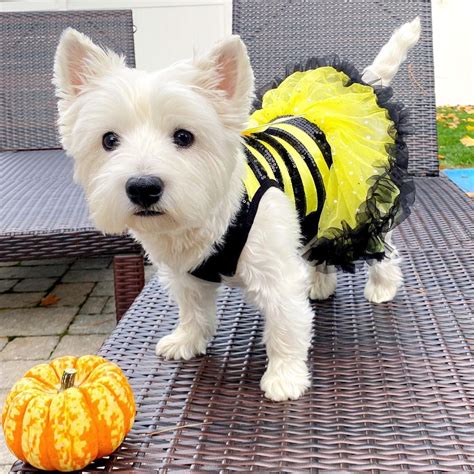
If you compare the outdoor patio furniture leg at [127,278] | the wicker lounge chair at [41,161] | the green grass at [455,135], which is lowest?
the green grass at [455,135]

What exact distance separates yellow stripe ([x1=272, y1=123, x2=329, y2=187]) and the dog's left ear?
1.19 ft

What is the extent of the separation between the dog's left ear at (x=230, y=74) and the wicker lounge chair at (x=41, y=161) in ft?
3.39

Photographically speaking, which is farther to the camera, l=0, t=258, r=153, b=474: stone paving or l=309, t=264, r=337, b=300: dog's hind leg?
l=0, t=258, r=153, b=474: stone paving

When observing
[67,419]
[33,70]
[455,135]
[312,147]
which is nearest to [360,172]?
A: [312,147]

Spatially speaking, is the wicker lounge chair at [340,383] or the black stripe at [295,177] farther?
the black stripe at [295,177]

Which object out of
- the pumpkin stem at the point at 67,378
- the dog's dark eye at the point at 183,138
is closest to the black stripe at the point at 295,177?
the dog's dark eye at the point at 183,138

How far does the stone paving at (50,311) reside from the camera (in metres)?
2.95

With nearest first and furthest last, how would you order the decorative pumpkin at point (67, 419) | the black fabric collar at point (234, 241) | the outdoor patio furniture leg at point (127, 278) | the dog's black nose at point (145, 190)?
the decorative pumpkin at point (67, 419)
the dog's black nose at point (145, 190)
the black fabric collar at point (234, 241)
the outdoor patio furniture leg at point (127, 278)

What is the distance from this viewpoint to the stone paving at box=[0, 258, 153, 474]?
9.68 feet

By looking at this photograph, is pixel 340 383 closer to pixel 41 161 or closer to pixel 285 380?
pixel 285 380

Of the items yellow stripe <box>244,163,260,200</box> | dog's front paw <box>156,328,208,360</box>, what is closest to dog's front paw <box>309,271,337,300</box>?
dog's front paw <box>156,328,208,360</box>

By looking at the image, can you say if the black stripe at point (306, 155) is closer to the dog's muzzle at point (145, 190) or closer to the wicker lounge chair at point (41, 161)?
the dog's muzzle at point (145, 190)

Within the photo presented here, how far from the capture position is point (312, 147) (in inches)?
75.9

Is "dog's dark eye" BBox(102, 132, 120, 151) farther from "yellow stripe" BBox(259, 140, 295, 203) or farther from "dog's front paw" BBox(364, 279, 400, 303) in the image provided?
"dog's front paw" BBox(364, 279, 400, 303)
